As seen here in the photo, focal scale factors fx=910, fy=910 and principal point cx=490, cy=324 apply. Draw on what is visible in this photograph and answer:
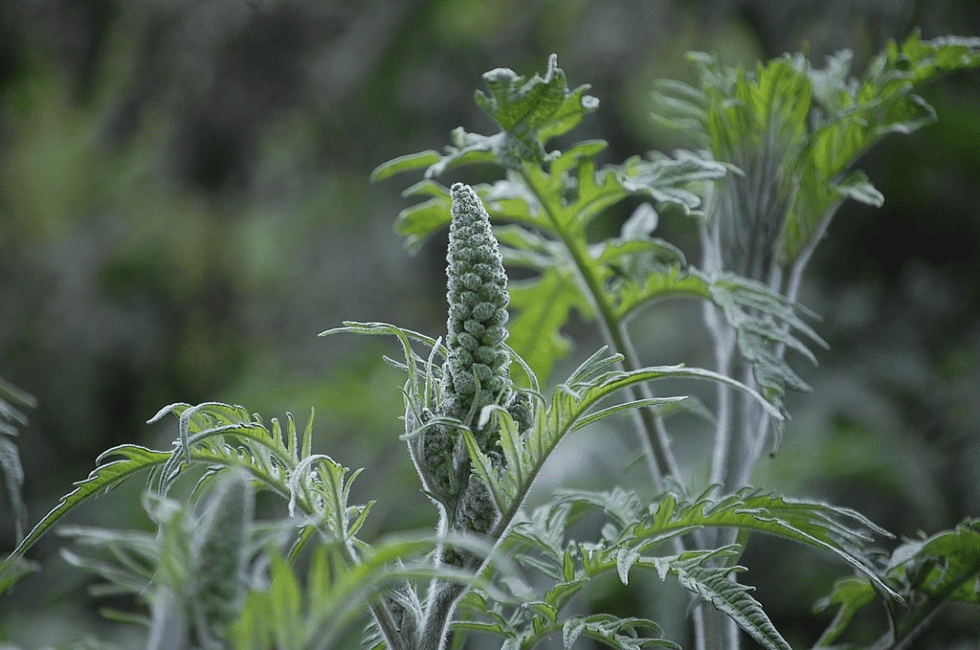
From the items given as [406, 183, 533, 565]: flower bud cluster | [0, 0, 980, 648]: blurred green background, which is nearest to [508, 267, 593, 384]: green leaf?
[406, 183, 533, 565]: flower bud cluster

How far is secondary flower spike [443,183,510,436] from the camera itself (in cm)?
61

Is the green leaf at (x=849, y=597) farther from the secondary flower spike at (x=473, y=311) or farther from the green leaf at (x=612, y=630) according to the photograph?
the secondary flower spike at (x=473, y=311)

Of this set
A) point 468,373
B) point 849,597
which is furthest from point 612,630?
point 849,597

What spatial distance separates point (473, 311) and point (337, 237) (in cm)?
299

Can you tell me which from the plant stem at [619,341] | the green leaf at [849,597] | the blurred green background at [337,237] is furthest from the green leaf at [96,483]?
the blurred green background at [337,237]

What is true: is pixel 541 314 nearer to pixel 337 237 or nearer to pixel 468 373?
pixel 468 373

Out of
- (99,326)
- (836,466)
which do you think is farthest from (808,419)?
(99,326)

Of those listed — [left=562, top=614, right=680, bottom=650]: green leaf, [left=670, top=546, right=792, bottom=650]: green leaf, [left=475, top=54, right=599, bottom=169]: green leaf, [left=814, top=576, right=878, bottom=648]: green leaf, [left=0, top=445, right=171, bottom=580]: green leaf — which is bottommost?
[left=814, top=576, right=878, bottom=648]: green leaf

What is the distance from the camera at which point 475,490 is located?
0.65 meters

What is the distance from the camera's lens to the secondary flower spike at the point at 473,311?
612 millimetres

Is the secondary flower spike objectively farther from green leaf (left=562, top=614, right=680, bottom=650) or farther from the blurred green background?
the blurred green background

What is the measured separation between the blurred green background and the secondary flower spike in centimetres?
126

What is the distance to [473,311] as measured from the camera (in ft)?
2.04

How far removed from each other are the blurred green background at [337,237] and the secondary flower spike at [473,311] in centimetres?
126
